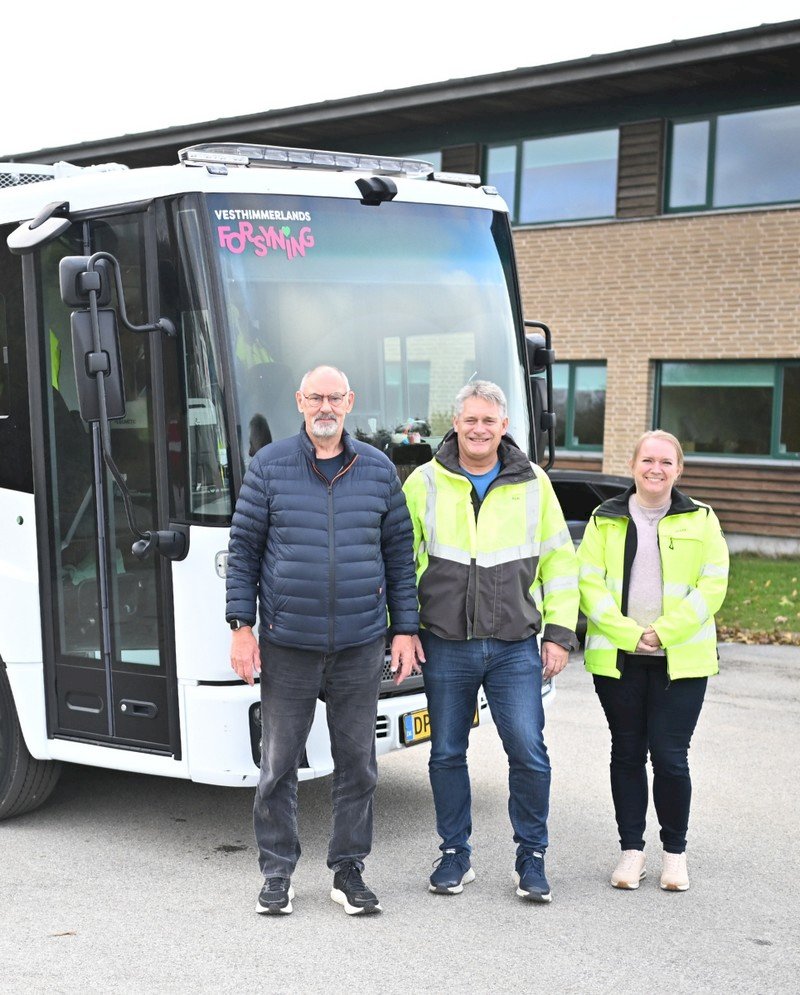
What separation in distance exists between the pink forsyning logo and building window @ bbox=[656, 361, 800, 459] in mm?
12098

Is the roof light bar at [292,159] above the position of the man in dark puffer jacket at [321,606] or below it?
above

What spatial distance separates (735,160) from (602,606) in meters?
12.8

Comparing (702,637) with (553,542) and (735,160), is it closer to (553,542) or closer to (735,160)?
(553,542)

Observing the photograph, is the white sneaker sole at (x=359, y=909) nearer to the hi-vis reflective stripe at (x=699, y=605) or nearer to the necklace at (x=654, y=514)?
the hi-vis reflective stripe at (x=699, y=605)

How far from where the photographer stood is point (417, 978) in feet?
13.4

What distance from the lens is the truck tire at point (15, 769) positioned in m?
5.61

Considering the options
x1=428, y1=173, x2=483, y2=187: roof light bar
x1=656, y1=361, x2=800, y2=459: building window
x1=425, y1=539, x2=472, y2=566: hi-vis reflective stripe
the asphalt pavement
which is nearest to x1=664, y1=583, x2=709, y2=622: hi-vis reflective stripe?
x1=425, y1=539, x2=472, y2=566: hi-vis reflective stripe

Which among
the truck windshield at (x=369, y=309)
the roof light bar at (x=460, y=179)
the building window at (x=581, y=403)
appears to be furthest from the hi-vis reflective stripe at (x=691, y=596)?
the building window at (x=581, y=403)

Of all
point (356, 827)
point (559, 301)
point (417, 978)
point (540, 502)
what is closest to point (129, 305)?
point (540, 502)

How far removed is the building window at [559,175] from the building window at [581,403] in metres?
2.14

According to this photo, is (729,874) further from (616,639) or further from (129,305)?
(129,305)

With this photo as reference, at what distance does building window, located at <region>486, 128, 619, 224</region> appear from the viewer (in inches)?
682

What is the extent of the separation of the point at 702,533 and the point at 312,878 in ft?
6.78

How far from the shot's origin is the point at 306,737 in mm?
4762
